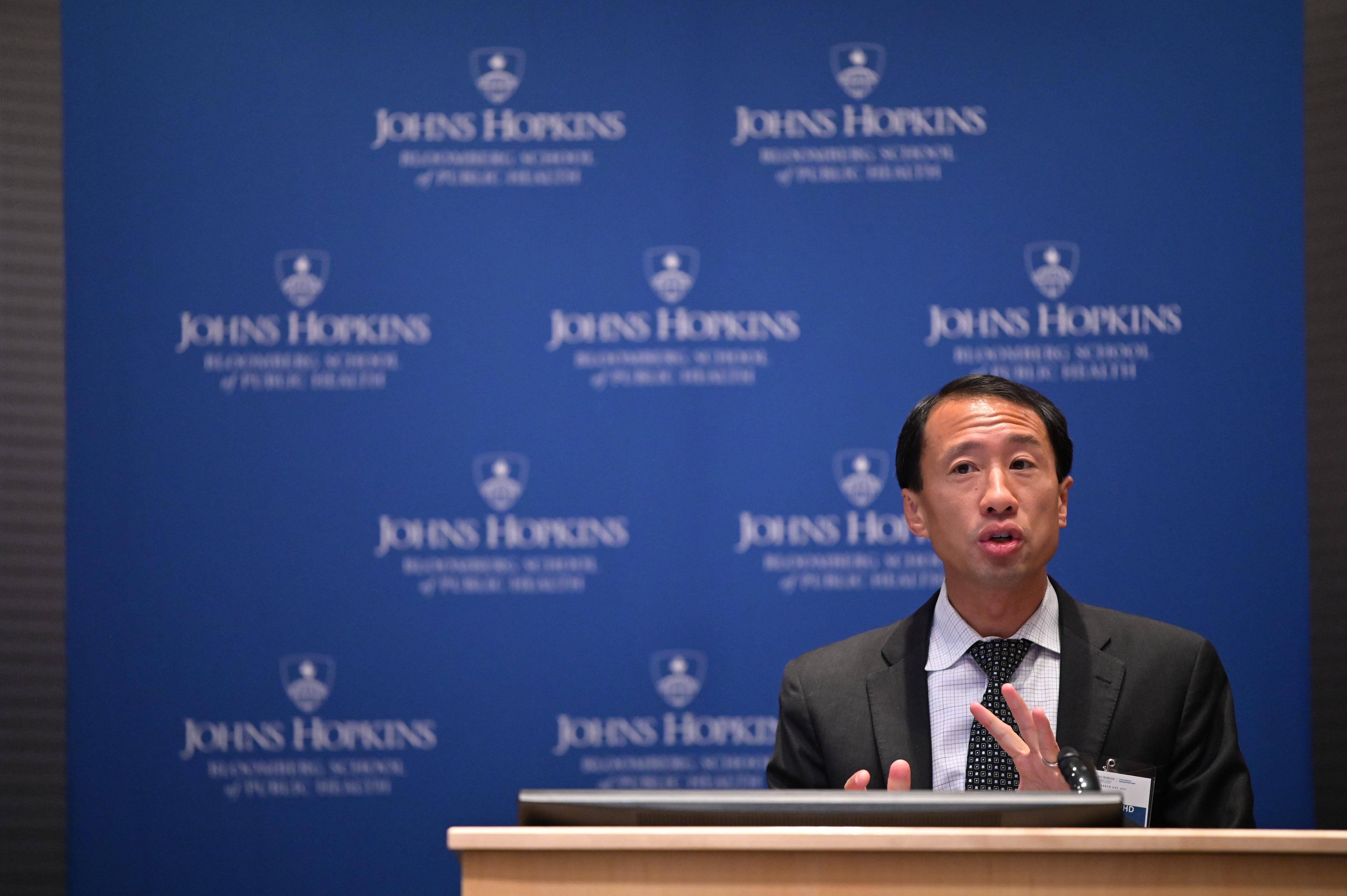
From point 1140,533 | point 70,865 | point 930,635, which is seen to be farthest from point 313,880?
point 1140,533

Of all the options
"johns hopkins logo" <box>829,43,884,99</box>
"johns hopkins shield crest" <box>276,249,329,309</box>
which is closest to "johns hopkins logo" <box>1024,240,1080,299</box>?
"johns hopkins logo" <box>829,43,884,99</box>

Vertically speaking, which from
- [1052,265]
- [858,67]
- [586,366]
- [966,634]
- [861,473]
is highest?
[858,67]

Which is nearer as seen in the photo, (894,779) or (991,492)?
(894,779)

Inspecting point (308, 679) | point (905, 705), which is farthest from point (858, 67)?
point (308, 679)

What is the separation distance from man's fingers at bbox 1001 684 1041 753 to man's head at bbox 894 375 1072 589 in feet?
1.35

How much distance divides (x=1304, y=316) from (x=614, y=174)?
80.7 inches

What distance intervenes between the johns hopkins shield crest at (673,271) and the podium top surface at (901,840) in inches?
87.6

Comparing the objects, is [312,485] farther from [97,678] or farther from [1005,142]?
[1005,142]

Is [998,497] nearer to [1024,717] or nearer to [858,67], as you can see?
[1024,717]

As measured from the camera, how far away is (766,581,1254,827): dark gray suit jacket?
1868 mm

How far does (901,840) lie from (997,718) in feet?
2.74

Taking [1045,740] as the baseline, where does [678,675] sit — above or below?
below

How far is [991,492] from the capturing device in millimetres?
1987

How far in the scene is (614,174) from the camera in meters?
3.19
